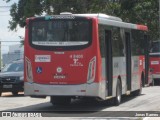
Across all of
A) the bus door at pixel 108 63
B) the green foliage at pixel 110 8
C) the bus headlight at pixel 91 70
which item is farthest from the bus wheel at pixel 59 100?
the green foliage at pixel 110 8

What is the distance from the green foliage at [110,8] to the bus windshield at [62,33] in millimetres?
23501

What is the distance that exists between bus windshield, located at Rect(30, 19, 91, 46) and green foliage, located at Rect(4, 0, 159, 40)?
23.5m

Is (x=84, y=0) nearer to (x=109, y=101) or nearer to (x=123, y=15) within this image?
(x=123, y=15)

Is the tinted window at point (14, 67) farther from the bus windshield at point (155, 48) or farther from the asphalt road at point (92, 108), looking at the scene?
the bus windshield at point (155, 48)

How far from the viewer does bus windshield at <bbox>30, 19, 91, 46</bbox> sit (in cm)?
1730

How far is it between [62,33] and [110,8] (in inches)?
989

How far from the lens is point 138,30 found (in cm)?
2369

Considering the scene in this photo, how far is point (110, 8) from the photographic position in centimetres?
4219

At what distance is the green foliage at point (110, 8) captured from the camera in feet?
136

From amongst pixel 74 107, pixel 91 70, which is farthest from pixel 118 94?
pixel 91 70

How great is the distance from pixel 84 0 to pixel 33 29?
28.0 meters

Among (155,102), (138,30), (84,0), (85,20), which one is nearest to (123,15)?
(84,0)

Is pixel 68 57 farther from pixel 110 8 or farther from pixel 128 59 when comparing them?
pixel 110 8

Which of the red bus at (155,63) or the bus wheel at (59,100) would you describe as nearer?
the bus wheel at (59,100)
